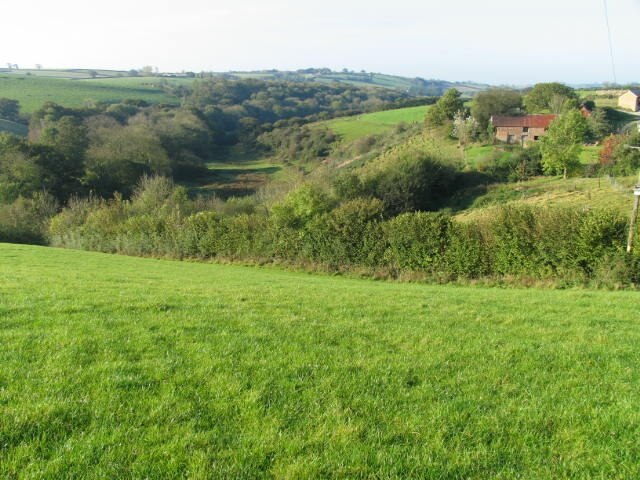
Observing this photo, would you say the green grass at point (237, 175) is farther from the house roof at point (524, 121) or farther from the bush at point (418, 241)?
the bush at point (418, 241)

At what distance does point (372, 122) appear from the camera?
112938 millimetres

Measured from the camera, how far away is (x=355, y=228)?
27.0m

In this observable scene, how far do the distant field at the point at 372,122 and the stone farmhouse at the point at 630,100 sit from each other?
42828mm

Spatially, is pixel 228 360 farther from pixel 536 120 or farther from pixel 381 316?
pixel 536 120

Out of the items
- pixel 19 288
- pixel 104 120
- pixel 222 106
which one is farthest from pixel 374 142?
pixel 19 288

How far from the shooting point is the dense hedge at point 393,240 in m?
20.0

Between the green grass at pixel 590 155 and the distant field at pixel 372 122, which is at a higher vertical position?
the distant field at pixel 372 122

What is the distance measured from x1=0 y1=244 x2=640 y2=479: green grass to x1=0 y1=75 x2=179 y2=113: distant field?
114 meters

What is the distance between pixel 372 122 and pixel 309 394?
4441 inches

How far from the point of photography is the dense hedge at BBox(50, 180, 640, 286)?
20.0m

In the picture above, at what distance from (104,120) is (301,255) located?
80230mm

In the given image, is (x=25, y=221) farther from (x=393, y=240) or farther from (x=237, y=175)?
(x=237, y=175)

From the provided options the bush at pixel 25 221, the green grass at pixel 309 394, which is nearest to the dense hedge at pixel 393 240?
the bush at pixel 25 221

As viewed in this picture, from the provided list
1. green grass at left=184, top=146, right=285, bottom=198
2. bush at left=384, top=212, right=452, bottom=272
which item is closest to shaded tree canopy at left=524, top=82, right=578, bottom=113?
green grass at left=184, top=146, right=285, bottom=198
